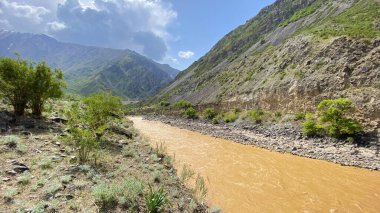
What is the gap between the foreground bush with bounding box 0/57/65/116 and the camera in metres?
21.0

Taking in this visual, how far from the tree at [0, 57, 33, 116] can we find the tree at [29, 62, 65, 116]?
429mm

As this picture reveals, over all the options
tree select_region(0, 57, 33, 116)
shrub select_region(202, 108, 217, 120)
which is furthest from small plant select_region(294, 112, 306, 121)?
tree select_region(0, 57, 33, 116)

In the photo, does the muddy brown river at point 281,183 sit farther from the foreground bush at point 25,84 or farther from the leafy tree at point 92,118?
the foreground bush at point 25,84

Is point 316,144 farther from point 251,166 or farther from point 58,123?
point 58,123

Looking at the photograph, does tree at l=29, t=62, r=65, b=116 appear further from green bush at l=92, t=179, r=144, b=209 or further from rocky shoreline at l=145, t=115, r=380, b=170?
rocky shoreline at l=145, t=115, r=380, b=170

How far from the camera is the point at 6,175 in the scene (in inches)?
444

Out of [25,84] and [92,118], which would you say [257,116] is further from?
[25,84]

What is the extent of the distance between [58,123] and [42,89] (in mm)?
2996

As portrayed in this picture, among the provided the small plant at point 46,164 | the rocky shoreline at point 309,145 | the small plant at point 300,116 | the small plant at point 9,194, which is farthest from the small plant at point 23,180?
the small plant at point 300,116

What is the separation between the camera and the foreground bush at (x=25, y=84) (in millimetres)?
20953

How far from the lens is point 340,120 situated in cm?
2941

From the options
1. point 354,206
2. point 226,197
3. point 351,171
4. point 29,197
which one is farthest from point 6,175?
point 351,171

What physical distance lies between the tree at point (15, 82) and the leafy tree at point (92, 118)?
12.0 feet

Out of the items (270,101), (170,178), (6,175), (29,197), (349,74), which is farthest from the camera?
(270,101)
